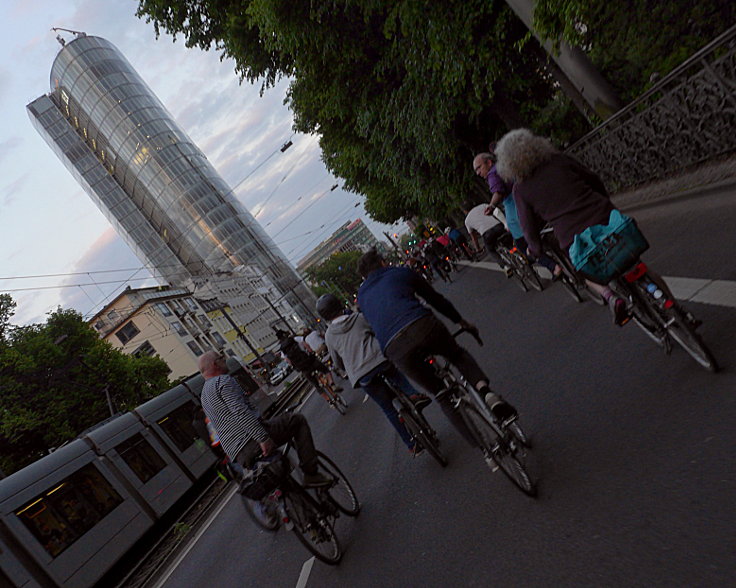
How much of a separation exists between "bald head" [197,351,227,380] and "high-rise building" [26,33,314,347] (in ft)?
349

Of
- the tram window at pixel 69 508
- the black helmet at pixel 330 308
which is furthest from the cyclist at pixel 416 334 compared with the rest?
the tram window at pixel 69 508

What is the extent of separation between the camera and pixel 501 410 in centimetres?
335

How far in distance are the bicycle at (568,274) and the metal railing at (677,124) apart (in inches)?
114

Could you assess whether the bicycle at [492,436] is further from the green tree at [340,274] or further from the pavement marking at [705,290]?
the green tree at [340,274]

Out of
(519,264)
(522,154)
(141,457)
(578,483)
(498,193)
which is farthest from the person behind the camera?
(141,457)

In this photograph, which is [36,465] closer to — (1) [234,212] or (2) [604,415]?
(2) [604,415]

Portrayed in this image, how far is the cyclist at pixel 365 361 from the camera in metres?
4.49

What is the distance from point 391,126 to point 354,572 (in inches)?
502

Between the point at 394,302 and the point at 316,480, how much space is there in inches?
74.9

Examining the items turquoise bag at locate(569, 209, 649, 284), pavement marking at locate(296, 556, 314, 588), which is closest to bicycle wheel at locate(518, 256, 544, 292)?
turquoise bag at locate(569, 209, 649, 284)

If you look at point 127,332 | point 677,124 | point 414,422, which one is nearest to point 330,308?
point 414,422

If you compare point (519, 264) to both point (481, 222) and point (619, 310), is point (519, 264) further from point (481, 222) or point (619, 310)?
point (619, 310)

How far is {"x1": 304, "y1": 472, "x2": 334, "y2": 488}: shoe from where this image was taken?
14.3 ft

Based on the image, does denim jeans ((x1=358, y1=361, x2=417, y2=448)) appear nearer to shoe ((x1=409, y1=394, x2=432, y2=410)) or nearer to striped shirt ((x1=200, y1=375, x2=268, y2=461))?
shoe ((x1=409, y1=394, x2=432, y2=410))
